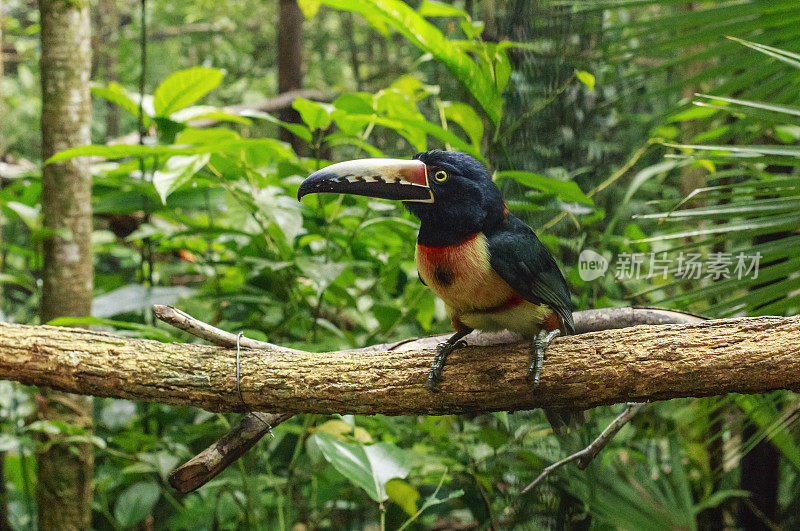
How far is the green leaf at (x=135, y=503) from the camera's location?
1.78 m

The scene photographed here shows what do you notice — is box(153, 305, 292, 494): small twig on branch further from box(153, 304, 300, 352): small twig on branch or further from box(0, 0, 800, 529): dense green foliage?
box(0, 0, 800, 529): dense green foliage

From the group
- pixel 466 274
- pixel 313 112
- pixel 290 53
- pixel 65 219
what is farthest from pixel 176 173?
pixel 290 53

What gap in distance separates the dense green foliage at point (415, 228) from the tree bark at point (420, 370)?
0.60 ft

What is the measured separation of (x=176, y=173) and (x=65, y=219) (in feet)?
1.90

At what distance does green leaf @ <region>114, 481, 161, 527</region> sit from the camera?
1777 mm

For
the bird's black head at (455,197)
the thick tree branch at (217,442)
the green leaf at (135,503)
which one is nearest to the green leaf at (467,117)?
the bird's black head at (455,197)

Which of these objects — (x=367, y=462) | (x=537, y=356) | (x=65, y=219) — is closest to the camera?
(x=537, y=356)

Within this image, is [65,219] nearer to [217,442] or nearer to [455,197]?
[217,442]

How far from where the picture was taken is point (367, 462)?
1.29 m

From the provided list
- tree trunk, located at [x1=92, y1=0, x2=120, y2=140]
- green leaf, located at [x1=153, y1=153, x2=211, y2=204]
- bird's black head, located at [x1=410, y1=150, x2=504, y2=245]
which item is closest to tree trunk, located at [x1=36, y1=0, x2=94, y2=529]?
green leaf, located at [x1=153, y1=153, x2=211, y2=204]

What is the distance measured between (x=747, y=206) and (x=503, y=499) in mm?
999

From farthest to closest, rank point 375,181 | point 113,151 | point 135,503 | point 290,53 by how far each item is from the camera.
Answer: point 290,53, point 135,503, point 113,151, point 375,181

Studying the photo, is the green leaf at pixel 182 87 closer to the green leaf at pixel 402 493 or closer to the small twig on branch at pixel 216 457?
the small twig on branch at pixel 216 457

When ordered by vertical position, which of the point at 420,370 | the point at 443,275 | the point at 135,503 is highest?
the point at 443,275
